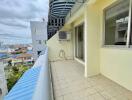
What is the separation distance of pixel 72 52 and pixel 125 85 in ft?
12.8

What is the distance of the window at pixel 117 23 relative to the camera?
2141mm

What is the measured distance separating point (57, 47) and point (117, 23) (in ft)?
12.1

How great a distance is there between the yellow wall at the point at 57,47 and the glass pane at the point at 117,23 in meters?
3.13

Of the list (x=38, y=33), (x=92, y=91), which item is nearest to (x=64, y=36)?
(x=92, y=91)

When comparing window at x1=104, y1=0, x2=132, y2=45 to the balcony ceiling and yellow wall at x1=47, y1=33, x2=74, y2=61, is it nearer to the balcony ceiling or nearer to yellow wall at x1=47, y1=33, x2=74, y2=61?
the balcony ceiling

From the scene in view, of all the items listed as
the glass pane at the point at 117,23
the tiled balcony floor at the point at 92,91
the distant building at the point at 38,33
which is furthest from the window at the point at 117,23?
the distant building at the point at 38,33

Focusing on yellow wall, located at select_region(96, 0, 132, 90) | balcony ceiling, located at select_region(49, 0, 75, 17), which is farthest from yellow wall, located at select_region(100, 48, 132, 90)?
balcony ceiling, located at select_region(49, 0, 75, 17)

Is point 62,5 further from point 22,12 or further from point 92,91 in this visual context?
point 22,12

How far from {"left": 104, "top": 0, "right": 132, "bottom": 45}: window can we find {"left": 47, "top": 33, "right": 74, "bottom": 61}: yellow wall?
10.2 ft

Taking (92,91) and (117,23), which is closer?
(92,91)

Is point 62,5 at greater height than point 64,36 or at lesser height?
greater

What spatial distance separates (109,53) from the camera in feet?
8.55

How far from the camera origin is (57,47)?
557 centimetres

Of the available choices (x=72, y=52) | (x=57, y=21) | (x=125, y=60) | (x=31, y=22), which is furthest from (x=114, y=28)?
(x=31, y=22)
